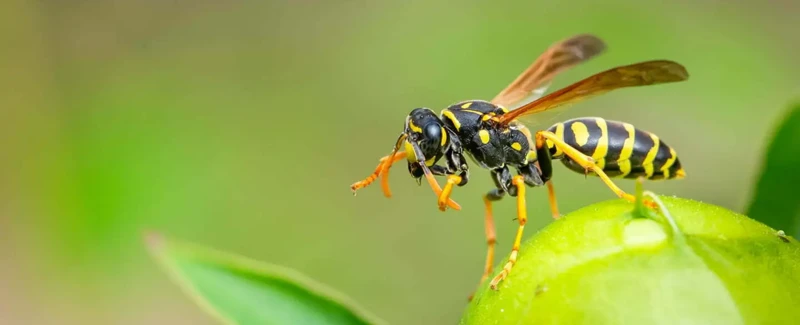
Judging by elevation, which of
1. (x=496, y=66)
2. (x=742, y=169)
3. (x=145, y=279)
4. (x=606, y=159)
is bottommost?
(x=145, y=279)

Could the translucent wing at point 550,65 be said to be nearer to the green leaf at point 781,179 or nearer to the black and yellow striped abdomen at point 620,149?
the black and yellow striped abdomen at point 620,149

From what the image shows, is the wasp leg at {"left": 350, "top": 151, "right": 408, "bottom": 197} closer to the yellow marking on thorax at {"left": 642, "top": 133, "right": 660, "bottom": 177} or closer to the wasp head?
the wasp head

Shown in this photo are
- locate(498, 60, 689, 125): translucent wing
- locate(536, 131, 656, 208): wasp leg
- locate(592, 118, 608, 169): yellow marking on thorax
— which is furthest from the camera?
locate(592, 118, 608, 169): yellow marking on thorax

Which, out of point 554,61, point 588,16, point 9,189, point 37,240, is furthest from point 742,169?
point 9,189

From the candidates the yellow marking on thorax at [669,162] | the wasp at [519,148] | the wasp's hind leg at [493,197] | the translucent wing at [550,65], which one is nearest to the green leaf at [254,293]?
the wasp at [519,148]

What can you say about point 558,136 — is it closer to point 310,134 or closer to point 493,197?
point 493,197

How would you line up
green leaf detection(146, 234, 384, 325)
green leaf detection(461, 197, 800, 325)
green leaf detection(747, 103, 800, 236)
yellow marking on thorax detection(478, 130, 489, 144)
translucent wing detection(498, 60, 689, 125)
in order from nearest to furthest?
green leaf detection(461, 197, 800, 325)
green leaf detection(146, 234, 384, 325)
green leaf detection(747, 103, 800, 236)
translucent wing detection(498, 60, 689, 125)
yellow marking on thorax detection(478, 130, 489, 144)

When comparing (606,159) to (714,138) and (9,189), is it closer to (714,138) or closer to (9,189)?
(714,138)

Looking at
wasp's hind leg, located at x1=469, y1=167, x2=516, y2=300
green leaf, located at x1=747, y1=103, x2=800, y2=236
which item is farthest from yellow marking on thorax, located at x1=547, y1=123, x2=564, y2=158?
green leaf, located at x1=747, y1=103, x2=800, y2=236
